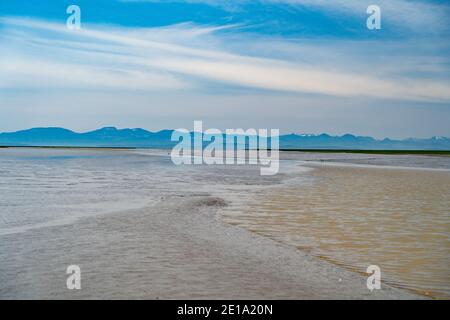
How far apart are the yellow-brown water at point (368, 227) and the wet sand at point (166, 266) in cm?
78

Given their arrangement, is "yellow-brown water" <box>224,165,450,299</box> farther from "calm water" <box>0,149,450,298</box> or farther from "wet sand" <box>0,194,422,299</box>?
"wet sand" <box>0,194,422,299</box>

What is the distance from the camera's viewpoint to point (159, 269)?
985 centimetres

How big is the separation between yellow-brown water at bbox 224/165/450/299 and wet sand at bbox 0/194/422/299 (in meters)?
0.78

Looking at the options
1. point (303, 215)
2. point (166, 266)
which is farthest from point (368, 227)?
point (166, 266)

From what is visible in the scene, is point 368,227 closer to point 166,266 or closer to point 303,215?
point 303,215

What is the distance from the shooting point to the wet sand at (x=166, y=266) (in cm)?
848

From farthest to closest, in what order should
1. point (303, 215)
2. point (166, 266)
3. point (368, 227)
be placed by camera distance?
1. point (303, 215)
2. point (368, 227)
3. point (166, 266)

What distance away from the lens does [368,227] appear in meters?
14.8

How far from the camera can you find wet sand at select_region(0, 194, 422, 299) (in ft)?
27.8

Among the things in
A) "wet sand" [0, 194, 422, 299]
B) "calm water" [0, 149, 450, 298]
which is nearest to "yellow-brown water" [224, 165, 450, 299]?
"calm water" [0, 149, 450, 298]

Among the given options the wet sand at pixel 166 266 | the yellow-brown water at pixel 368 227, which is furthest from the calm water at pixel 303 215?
the wet sand at pixel 166 266

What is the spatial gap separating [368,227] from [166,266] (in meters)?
7.26

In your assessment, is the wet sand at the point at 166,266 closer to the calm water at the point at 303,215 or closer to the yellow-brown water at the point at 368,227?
the calm water at the point at 303,215

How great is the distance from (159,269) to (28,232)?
5563 mm
